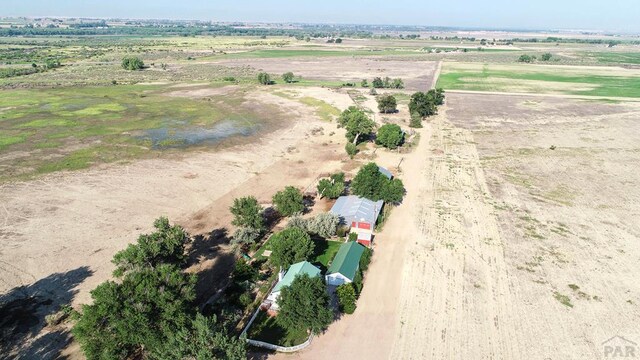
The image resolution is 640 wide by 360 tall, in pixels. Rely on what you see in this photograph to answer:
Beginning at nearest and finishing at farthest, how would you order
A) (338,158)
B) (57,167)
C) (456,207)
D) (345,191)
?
(456,207) → (345,191) → (57,167) → (338,158)

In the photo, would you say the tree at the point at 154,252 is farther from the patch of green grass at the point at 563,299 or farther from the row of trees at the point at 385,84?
the row of trees at the point at 385,84

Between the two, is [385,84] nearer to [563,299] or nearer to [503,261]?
[503,261]

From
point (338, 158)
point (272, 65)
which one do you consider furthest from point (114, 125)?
point (272, 65)

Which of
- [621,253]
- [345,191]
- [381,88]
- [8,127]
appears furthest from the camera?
[381,88]

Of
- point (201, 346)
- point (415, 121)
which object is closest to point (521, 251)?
point (201, 346)

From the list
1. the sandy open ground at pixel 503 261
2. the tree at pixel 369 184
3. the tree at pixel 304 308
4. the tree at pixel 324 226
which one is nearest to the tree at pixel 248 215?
the tree at pixel 324 226

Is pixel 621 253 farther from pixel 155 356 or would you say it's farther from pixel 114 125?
pixel 114 125
